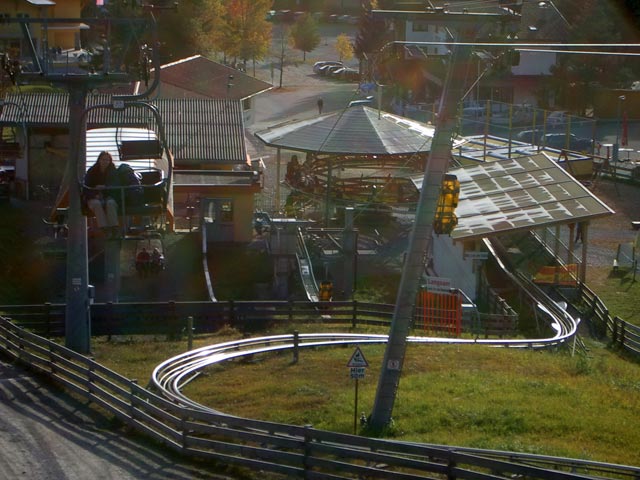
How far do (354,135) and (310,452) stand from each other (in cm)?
3100

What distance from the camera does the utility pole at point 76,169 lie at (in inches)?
747

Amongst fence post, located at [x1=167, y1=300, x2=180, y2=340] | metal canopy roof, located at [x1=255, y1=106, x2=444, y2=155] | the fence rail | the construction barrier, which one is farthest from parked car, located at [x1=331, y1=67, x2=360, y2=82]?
the fence rail

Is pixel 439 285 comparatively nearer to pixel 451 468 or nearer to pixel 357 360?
pixel 357 360

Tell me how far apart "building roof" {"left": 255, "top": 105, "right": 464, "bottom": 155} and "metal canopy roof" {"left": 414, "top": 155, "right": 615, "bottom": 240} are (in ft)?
9.90

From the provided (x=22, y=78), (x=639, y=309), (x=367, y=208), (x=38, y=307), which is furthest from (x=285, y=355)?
(x=367, y=208)

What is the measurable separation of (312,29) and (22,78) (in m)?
79.9

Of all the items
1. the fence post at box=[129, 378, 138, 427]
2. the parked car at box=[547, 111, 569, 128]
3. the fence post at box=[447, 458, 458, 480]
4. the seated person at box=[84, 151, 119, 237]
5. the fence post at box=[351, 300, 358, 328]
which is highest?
the parked car at box=[547, 111, 569, 128]

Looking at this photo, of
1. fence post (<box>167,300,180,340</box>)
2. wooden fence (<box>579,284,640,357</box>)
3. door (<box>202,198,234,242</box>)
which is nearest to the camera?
fence post (<box>167,300,180,340</box>)

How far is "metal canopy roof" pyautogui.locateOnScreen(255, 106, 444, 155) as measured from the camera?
41.1 meters

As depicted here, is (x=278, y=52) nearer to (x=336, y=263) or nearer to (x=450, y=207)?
(x=336, y=263)

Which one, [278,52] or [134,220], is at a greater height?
[278,52]

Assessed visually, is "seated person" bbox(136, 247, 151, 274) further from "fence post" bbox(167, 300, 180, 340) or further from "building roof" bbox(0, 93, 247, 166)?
"building roof" bbox(0, 93, 247, 166)

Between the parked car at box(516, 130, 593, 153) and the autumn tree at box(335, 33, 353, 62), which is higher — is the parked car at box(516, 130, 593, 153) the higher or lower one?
the lower one

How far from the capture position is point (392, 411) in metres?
14.6
